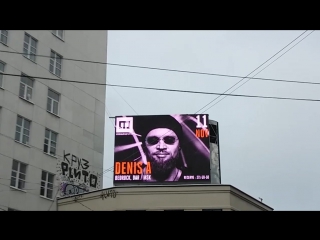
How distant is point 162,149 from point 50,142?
24.6 ft

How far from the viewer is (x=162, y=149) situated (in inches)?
1444

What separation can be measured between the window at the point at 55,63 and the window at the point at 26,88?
2.80 m

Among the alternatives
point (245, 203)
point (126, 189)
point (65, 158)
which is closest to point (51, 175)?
point (65, 158)

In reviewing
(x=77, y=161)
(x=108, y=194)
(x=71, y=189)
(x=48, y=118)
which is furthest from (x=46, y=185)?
(x=108, y=194)

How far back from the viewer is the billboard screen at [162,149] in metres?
36.1

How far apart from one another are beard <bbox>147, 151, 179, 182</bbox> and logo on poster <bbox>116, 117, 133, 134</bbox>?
2.95 metres

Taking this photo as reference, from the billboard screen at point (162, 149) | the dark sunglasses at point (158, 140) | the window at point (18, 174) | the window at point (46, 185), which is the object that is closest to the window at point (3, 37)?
the window at point (18, 174)

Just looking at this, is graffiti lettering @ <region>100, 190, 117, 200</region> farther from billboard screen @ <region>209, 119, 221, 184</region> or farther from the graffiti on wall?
billboard screen @ <region>209, 119, 221, 184</region>

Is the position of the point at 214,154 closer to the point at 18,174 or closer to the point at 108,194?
the point at 108,194

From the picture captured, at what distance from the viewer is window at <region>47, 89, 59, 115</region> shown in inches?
1457

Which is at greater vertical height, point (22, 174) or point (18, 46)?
point (18, 46)
